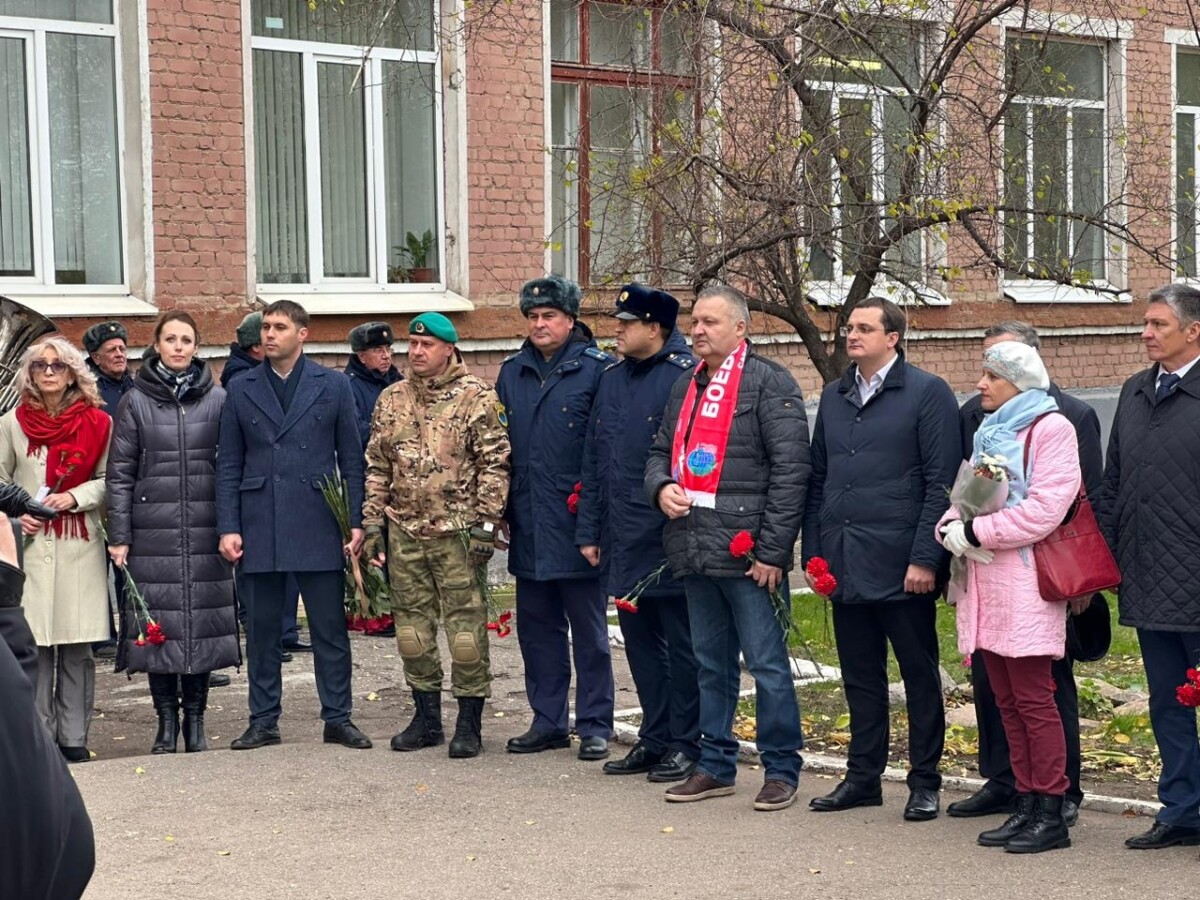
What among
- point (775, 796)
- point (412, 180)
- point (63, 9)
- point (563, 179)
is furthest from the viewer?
point (563, 179)

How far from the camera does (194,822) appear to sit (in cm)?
705

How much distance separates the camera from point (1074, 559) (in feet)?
21.0

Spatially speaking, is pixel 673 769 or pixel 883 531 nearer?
pixel 883 531

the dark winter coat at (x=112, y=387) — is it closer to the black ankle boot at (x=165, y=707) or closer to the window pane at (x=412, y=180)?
the black ankle boot at (x=165, y=707)

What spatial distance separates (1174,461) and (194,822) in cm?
374

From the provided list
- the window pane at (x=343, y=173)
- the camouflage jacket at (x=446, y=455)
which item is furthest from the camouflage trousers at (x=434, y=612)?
the window pane at (x=343, y=173)

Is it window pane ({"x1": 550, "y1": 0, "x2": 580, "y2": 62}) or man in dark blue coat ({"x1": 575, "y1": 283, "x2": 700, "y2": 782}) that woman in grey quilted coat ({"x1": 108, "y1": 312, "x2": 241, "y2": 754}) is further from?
window pane ({"x1": 550, "y1": 0, "x2": 580, "y2": 62})

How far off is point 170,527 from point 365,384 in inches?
113

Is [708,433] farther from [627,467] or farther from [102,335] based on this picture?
[102,335]

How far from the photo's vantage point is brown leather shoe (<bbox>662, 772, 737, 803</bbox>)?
7297mm

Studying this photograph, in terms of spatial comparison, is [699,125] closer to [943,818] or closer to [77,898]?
[943,818]

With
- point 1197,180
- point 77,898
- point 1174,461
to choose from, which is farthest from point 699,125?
point 77,898

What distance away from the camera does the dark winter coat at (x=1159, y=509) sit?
248 inches

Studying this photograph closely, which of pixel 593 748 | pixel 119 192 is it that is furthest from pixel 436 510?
pixel 119 192
